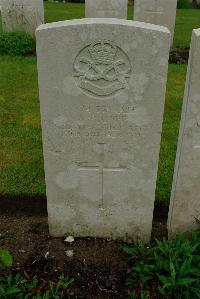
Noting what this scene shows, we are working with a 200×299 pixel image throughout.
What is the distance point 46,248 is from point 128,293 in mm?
904

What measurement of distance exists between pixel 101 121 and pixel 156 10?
24.9 feet

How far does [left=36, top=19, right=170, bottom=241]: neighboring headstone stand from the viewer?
9.71ft

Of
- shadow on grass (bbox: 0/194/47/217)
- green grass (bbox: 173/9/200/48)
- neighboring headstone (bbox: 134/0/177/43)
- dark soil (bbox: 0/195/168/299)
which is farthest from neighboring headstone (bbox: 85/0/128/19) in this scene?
dark soil (bbox: 0/195/168/299)

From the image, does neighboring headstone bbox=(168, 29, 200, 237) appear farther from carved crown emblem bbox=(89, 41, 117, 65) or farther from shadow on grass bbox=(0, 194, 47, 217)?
shadow on grass bbox=(0, 194, 47, 217)

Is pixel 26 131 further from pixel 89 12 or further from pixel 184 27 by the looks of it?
pixel 184 27

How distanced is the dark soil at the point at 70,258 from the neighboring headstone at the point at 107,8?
677 cm

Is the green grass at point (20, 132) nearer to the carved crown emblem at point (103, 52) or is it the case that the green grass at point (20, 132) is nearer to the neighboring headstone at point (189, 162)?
the neighboring headstone at point (189, 162)

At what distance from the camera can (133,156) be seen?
3.42 m

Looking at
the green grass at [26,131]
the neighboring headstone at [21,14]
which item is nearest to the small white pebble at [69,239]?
the green grass at [26,131]

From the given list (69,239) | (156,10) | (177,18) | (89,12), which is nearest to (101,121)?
(69,239)

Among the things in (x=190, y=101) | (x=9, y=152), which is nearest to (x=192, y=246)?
(x=190, y=101)

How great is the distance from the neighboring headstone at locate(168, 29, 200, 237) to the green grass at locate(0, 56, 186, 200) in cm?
76

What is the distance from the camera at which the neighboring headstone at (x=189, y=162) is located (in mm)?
3057

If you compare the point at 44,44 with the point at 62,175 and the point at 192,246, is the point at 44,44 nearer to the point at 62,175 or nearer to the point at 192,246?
the point at 62,175
